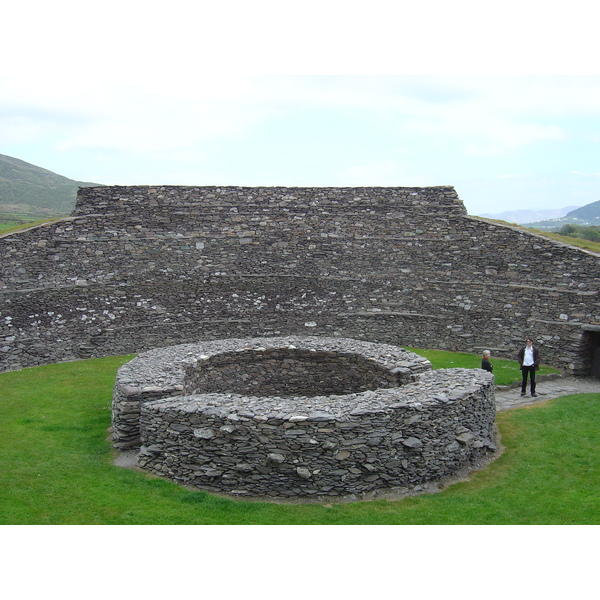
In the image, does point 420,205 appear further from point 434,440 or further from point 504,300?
point 434,440

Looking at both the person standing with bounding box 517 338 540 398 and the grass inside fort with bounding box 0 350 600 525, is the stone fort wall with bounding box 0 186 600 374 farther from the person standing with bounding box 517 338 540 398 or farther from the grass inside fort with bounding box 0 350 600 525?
the grass inside fort with bounding box 0 350 600 525

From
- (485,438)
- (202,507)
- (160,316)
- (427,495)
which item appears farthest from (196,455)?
(160,316)

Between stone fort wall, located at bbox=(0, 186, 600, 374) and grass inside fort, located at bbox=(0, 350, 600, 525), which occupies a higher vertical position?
stone fort wall, located at bbox=(0, 186, 600, 374)

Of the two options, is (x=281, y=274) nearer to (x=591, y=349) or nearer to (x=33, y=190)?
(x=591, y=349)

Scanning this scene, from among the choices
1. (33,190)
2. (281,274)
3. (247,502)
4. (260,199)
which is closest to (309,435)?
(247,502)

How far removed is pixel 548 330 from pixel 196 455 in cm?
1508

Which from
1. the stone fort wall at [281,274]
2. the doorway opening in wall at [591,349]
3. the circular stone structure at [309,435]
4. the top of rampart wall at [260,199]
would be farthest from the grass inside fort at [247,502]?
the top of rampart wall at [260,199]

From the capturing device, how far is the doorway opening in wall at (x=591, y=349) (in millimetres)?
20516

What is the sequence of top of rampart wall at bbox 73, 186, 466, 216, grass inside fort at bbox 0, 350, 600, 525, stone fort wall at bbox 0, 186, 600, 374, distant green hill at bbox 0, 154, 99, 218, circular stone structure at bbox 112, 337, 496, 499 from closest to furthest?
grass inside fort at bbox 0, 350, 600, 525 < circular stone structure at bbox 112, 337, 496, 499 < stone fort wall at bbox 0, 186, 600, 374 < top of rampart wall at bbox 73, 186, 466, 216 < distant green hill at bbox 0, 154, 99, 218

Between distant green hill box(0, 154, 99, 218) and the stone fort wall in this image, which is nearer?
the stone fort wall

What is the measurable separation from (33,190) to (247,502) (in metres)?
137

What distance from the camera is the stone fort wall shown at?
72.5ft

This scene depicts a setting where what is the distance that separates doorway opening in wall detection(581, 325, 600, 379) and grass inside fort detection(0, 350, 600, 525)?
15.9 feet

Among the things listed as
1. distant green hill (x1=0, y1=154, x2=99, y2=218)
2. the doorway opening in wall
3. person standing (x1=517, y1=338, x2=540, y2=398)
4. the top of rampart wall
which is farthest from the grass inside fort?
distant green hill (x1=0, y1=154, x2=99, y2=218)
